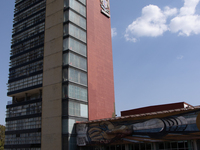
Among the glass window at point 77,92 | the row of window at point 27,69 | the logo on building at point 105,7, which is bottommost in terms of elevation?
the glass window at point 77,92

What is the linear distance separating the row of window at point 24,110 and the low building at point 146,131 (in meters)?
11.0

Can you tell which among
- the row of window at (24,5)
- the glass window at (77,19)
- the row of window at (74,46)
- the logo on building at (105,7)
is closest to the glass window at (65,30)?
the row of window at (74,46)

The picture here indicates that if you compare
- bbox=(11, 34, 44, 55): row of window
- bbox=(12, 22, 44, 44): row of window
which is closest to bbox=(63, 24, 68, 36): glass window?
bbox=(11, 34, 44, 55): row of window

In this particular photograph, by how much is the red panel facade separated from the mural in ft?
23.2

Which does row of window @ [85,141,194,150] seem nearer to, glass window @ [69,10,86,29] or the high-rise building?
the high-rise building

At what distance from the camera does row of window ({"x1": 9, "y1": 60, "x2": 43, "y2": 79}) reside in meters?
55.8

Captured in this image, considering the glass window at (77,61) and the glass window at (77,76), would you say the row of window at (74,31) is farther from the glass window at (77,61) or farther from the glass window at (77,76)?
the glass window at (77,76)

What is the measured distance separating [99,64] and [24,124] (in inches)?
910

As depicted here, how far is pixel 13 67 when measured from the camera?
62062 millimetres

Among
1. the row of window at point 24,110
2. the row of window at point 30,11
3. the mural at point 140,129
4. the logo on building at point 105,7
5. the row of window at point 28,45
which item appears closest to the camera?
the mural at point 140,129

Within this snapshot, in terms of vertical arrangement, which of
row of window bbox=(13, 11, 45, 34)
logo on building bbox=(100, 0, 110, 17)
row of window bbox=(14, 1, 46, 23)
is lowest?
row of window bbox=(13, 11, 45, 34)

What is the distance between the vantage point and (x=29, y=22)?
6288cm

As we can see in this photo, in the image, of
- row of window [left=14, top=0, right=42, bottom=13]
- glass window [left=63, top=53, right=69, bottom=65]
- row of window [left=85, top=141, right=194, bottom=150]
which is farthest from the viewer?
row of window [left=14, top=0, right=42, bottom=13]

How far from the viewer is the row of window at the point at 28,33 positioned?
5953 centimetres
